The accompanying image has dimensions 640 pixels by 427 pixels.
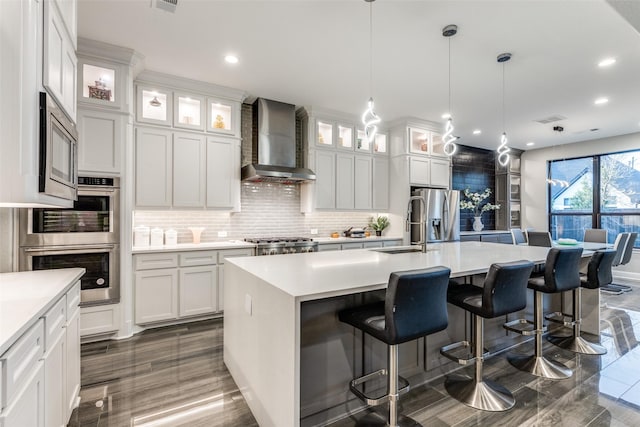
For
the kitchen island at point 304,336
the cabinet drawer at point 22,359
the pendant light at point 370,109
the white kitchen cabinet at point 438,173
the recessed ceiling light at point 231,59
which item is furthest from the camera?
the white kitchen cabinet at point 438,173

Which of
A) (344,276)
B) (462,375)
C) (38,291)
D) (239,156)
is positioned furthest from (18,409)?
(239,156)

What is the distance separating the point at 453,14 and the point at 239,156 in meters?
2.95

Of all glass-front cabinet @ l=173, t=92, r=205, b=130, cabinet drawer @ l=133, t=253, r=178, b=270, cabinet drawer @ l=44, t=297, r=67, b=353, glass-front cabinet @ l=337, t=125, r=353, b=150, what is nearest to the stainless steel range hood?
glass-front cabinet @ l=173, t=92, r=205, b=130

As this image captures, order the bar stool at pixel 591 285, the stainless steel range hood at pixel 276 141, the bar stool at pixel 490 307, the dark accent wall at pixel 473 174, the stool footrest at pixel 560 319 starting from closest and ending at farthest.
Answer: the bar stool at pixel 490 307 → the bar stool at pixel 591 285 → the stool footrest at pixel 560 319 → the stainless steel range hood at pixel 276 141 → the dark accent wall at pixel 473 174

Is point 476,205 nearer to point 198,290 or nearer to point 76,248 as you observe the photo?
point 198,290

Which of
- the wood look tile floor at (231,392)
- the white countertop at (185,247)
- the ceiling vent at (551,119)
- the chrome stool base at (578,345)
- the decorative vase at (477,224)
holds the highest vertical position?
the ceiling vent at (551,119)

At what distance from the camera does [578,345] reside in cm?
296

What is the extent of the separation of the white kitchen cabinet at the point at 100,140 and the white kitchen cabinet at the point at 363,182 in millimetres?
3462

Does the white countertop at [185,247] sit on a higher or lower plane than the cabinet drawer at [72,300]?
higher

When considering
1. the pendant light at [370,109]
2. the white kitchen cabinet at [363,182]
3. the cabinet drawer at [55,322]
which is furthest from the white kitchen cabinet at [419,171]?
the cabinet drawer at [55,322]

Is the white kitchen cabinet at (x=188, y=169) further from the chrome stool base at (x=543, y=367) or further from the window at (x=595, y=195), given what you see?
the window at (x=595, y=195)

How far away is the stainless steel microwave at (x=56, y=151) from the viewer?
148cm

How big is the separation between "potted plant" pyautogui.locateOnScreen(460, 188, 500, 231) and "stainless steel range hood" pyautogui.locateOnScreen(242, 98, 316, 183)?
13.7 ft

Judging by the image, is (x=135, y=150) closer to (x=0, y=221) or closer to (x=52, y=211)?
(x=52, y=211)
